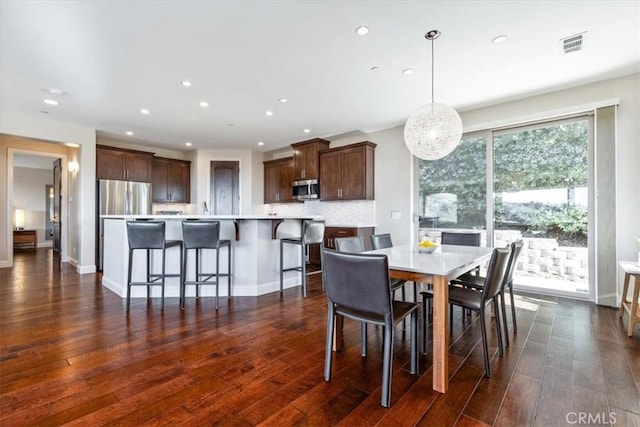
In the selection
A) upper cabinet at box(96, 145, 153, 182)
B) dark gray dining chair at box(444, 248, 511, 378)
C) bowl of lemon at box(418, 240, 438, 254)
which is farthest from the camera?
upper cabinet at box(96, 145, 153, 182)

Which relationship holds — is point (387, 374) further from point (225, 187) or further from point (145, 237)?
point (225, 187)

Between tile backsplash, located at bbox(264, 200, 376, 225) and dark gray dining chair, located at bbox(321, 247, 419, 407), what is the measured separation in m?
3.77

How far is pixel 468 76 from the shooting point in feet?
11.0

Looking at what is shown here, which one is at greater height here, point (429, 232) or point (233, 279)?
point (429, 232)

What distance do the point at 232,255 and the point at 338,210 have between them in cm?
286

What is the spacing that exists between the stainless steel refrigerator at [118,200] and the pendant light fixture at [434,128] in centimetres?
560

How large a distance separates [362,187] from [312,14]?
3.42m

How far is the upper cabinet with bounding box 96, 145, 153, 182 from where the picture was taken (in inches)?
224

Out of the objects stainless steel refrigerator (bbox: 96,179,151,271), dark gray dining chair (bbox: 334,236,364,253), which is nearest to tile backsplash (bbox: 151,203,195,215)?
stainless steel refrigerator (bbox: 96,179,151,271)

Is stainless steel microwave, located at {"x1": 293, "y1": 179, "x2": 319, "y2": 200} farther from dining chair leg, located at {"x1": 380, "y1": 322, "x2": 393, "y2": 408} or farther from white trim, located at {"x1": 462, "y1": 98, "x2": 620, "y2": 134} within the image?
dining chair leg, located at {"x1": 380, "y1": 322, "x2": 393, "y2": 408}

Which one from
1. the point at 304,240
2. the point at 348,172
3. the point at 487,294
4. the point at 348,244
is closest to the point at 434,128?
the point at 348,244

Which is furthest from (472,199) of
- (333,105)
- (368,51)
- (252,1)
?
(252,1)

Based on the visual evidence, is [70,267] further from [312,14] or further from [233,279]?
[312,14]

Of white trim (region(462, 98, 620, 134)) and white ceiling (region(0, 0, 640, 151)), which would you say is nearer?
white ceiling (region(0, 0, 640, 151))
